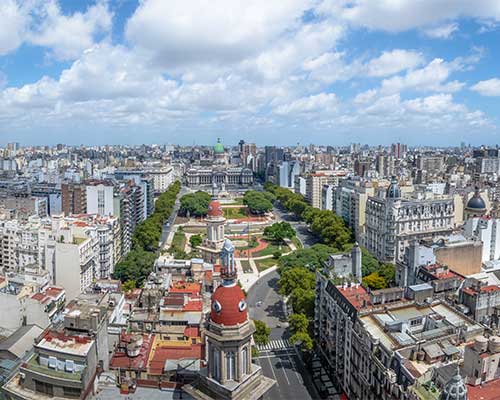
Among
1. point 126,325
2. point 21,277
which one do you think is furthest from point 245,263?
point 126,325

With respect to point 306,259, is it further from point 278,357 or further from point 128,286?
point 128,286

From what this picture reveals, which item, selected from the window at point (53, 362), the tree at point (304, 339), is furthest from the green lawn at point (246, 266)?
the window at point (53, 362)

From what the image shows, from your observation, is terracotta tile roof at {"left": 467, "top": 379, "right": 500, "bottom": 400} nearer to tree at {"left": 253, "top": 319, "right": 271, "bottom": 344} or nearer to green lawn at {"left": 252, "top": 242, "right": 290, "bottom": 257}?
tree at {"left": 253, "top": 319, "right": 271, "bottom": 344}

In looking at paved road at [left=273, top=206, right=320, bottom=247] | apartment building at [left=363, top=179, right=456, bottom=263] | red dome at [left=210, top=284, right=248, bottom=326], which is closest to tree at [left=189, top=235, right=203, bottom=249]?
paved road at [left=273, top=206, right=320, bottom=247]

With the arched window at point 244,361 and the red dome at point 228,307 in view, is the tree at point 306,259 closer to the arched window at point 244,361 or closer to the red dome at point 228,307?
the arched window at point 244,361

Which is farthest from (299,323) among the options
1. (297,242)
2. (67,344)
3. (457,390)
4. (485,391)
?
(297,242)
